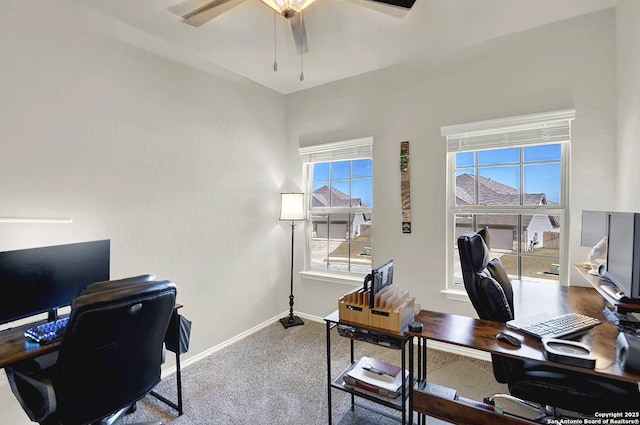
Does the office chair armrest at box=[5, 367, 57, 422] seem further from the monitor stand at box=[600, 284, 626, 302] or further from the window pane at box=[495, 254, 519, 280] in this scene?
the window pane at box=[495, 254, 519, 280]

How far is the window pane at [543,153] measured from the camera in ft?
8.12

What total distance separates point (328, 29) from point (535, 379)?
2.58 metres

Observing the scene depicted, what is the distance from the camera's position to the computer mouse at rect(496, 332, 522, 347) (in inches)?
52.1

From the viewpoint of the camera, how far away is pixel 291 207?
346cm

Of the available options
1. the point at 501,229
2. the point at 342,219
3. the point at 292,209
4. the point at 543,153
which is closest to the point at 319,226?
the point at 342,219

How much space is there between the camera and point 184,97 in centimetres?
266

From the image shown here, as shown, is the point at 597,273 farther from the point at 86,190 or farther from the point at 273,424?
the point at 86,190

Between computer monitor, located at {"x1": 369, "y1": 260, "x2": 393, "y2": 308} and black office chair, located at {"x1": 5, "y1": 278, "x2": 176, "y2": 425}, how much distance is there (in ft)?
3.45

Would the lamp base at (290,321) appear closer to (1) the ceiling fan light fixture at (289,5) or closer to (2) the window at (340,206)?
(2) the window at (340,206)

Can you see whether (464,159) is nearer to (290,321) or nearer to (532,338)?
(532,338)

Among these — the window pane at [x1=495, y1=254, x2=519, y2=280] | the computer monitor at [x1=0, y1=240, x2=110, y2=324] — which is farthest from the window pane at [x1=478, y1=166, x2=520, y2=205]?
the computer monitor at [x1=0, y1=240, x2=110, y2=324]

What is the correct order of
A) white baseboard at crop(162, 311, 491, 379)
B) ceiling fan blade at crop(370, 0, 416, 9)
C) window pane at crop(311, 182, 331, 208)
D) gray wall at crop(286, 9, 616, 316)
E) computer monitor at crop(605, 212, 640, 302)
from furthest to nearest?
window pane at crop(311, 182, 331, 208) → white baseboard at crop(162, 311, 491, 379) → gray wall at crop(286, 9, 616, 316) → ceiling fan blade at crop(370, 0, 416, 9) → computer monitor at crop(605, 212, 640, 302)

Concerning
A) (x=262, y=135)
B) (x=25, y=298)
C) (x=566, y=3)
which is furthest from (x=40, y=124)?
(x=566, y=3)

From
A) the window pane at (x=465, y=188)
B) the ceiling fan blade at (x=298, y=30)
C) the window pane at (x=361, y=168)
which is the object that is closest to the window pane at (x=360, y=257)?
the window pane at (x=361, y=168)
